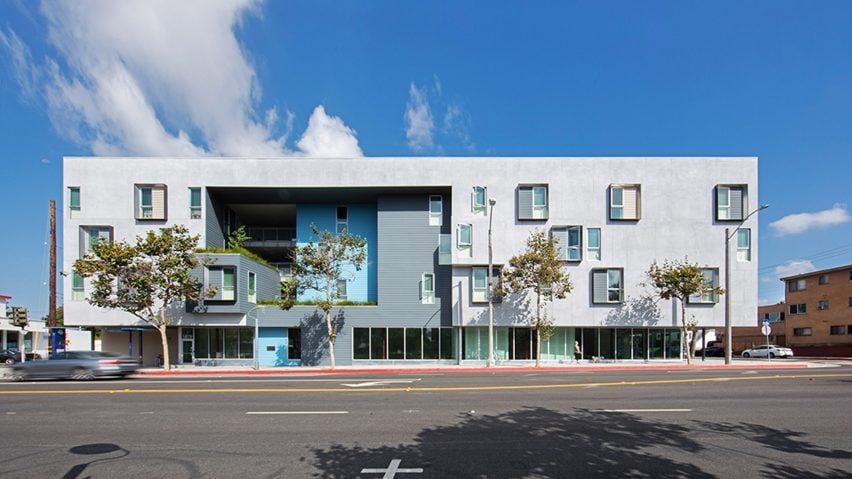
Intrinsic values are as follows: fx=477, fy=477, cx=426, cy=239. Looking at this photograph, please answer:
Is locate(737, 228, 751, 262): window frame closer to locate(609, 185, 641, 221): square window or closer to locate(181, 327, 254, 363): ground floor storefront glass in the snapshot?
locate(609, 185, 641, 221): square window

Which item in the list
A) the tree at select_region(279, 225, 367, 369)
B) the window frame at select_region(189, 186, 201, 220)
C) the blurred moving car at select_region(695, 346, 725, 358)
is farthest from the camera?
the blurred moving car at select_region(695, 346, 725, 358)

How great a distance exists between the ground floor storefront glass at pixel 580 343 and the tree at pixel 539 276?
2291 millimetres

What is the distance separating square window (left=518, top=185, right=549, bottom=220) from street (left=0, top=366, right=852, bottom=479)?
→ 1650 cm

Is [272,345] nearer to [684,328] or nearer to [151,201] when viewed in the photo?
[151,201]

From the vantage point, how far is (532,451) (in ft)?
23.4

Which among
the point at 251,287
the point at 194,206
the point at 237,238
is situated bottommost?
the point at 251,287

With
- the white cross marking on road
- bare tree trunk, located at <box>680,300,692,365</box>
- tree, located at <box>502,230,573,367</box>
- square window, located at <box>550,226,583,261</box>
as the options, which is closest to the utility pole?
tree, located at <box>502,230,573,367</box>

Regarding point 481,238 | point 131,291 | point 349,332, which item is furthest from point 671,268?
point 131,291

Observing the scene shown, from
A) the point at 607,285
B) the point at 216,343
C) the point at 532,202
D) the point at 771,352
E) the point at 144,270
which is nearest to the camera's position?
the point at 144,270

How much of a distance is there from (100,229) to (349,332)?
16.5 metres

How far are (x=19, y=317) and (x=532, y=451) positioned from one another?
28.3m

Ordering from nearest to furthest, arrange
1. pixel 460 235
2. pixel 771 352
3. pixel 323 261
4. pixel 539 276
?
1. pixel 323 261
2. pixel 539 276
3. pixel 460 235
4. pixel 771 352

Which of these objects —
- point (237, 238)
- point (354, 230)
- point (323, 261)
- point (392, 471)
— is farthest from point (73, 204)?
point (392, 471)

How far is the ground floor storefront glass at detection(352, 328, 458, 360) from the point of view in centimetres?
2980
